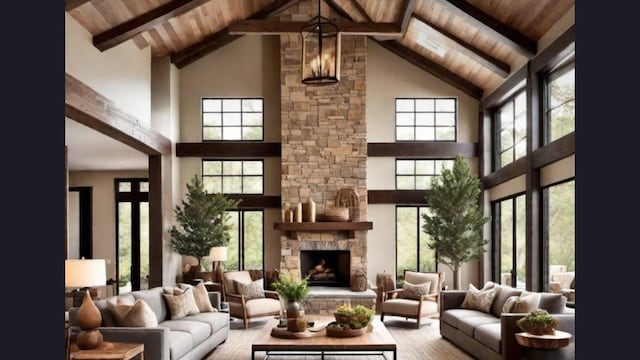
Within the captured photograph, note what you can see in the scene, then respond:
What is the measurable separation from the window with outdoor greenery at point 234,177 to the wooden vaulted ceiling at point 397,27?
7.01ft

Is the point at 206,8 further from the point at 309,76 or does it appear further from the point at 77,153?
the point at 309,76

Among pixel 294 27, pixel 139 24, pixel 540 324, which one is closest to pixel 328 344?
pixel 540 324

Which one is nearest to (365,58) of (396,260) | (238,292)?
(396,260)

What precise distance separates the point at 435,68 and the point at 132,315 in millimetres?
8833

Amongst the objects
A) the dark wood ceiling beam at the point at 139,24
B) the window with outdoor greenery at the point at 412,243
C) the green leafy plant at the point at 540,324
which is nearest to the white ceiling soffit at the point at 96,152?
the dark wood ceiling beam at the point at 139,24

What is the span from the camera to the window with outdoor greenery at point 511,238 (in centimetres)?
1119

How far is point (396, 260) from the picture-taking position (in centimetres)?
1346

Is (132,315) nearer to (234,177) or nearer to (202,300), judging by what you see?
(202,300)

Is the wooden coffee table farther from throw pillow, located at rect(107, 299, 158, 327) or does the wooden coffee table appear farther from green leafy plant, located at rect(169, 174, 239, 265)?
green leafy plant, located at rect(169, 174, 239, 265)

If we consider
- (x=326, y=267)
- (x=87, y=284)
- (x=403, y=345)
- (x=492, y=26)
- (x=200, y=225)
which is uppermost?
(x=492, y=26)

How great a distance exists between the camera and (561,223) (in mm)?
9336

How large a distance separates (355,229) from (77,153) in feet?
17.4

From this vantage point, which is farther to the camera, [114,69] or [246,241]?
[246,241]

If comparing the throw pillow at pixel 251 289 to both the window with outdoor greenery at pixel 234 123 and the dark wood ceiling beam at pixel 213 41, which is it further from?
the dark wood ceiling beam at pixel 213 41
